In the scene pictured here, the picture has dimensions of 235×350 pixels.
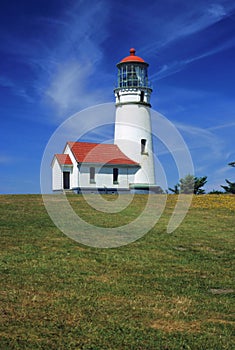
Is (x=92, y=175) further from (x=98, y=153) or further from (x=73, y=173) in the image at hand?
(x=98, y=153)

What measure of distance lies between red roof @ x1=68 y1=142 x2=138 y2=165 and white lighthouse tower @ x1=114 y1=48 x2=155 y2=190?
28.8 inches

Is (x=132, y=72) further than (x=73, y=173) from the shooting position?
Yes

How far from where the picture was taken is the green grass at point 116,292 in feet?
19.6

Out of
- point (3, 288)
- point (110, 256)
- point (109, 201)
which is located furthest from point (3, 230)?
point (109, 201)

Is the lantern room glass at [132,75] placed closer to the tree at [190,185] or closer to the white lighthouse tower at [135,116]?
the white lighthouse tower at [135,116]

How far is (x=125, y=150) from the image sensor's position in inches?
1676

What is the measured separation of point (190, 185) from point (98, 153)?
32.3 feet

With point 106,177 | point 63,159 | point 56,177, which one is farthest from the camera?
point 56,177

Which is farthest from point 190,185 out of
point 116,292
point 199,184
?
point 116,292

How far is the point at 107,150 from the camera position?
42094 mm

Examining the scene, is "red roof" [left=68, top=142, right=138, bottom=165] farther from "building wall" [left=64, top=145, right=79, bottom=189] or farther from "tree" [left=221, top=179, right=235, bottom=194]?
"tree" [left=221, top=179, right=235, bottom=194]

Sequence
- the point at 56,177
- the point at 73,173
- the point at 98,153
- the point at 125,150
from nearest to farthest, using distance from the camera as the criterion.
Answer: the point at 73,173 → the point at 98,153 → the point at 56,177 → the point at 125,150

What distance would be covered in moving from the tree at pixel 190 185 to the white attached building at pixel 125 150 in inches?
104

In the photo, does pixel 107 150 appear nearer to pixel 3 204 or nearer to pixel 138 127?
pixel 138 127
